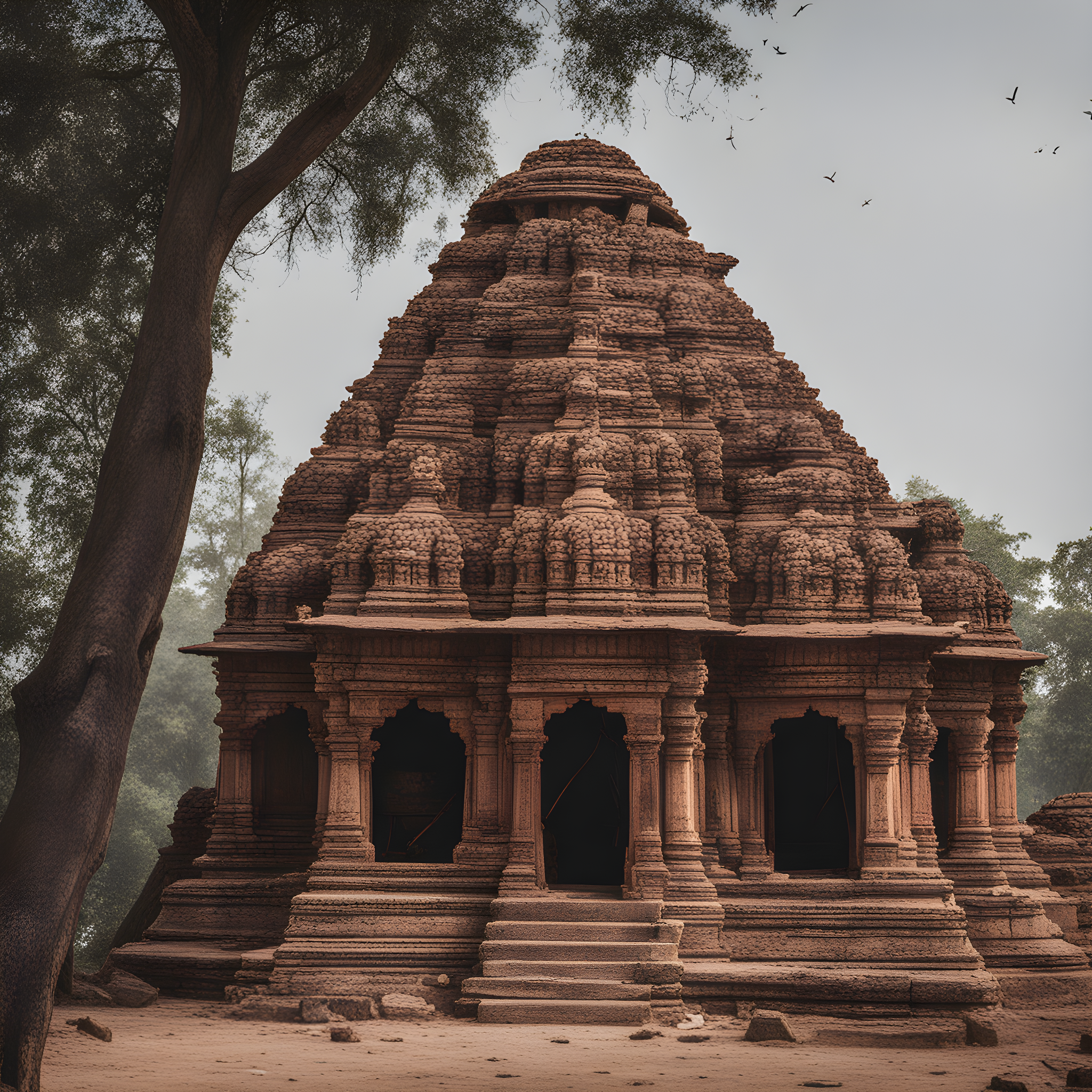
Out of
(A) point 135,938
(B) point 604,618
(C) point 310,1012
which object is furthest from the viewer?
(A) point 135,938

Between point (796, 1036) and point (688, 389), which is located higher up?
point (688, 389)

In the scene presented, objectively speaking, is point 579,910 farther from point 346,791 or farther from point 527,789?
point 346,791

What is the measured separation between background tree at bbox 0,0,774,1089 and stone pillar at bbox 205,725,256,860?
5939 millimetres

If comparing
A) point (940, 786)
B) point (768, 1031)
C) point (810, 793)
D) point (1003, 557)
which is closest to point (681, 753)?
point (768, 1031)

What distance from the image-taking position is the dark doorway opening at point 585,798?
16.6 meters

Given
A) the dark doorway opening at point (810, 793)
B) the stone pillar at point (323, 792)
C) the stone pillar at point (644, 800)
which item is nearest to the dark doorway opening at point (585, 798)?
the dark doorway opening at point (810, 793)

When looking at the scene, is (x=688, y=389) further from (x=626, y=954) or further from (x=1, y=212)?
(x=1, y=212)

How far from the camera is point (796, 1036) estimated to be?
12.1m

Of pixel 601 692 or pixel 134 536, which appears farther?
pixel 601 692

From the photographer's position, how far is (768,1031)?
470 inches

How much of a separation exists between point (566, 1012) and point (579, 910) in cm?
124

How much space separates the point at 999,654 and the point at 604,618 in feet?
19.4

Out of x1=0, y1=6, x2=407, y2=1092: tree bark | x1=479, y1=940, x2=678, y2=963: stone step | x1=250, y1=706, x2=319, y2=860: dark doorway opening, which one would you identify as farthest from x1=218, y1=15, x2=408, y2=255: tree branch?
x1=250, y1=706, x2=319, y2=860: dark doorway opening


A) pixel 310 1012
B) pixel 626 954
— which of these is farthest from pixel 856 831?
pixel 310 1012
